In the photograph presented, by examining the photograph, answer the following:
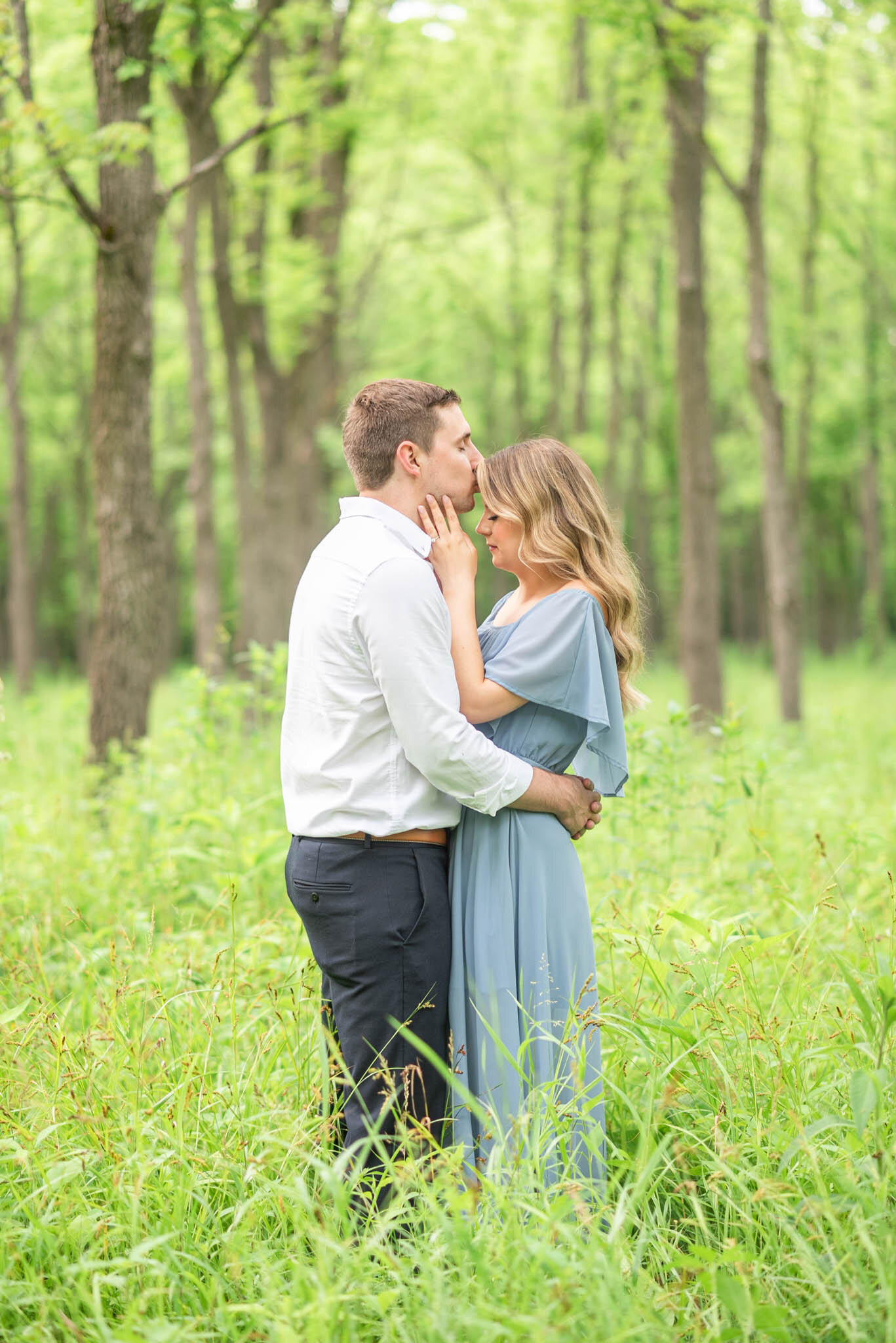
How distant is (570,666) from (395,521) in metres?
0.62

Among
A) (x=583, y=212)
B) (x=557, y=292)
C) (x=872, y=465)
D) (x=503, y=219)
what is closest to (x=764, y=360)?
(x=583, y=212)

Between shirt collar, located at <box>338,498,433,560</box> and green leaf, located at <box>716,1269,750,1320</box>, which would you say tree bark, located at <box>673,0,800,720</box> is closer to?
shirt collar, located at <box>338,498,433,560</box>

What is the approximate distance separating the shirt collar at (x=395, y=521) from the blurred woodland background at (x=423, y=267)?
333 cm

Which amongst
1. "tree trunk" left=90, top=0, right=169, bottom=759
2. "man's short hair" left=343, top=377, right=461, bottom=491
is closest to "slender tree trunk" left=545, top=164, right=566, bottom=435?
"tree trunk" left=90, top=0, right=169, bottom=759

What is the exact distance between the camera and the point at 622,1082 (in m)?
3.04

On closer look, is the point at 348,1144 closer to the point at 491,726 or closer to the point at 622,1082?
the point at 622,1082

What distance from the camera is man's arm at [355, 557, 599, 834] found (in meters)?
2.62

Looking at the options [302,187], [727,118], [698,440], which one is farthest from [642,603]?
[727,118]

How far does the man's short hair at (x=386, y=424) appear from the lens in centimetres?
286

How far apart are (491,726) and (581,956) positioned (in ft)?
2.24

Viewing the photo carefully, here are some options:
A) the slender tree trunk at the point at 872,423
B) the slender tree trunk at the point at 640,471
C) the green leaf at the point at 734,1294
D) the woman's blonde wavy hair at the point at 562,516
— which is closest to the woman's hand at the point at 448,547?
the woman's blonde wavy hair at the point at 562,516

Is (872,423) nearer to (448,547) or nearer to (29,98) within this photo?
(29,98)

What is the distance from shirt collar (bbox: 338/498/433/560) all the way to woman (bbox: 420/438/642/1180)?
0.05m

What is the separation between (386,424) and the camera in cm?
286
